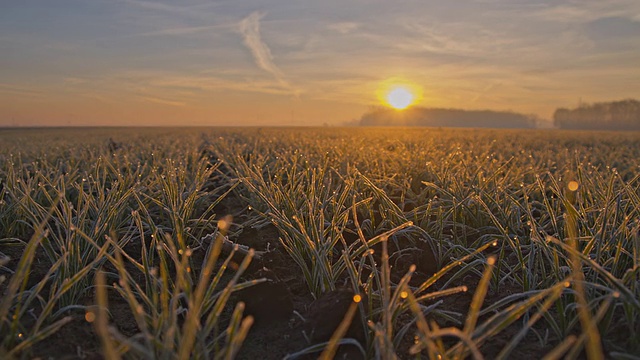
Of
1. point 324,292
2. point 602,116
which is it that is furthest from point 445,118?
point 324,292

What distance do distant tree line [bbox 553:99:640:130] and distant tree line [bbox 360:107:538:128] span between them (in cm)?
2822

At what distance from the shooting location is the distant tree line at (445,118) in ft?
405

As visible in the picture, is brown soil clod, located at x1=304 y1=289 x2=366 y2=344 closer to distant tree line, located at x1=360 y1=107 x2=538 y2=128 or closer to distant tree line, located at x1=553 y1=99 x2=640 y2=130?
distant tree line, located at x1=553 y1=99 x2=640 y2=130

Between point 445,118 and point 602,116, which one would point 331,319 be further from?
point 445,118

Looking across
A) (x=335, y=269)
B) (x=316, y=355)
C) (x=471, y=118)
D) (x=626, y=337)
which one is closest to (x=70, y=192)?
(x=335, y=269)

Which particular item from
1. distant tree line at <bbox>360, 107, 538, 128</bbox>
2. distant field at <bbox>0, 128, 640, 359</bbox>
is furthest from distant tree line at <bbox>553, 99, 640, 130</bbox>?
distant field at <bbox>0, 128, 640, 359</bbox>

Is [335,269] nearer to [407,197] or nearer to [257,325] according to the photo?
[257,325]

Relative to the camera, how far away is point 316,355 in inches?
47.7

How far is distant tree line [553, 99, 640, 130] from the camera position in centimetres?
8200

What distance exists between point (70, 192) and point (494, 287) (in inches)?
99.7

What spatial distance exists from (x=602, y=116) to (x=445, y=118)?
4747cm

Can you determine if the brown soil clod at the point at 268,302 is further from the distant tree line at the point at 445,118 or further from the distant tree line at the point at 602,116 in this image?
the distant tree line at the point at 445,118

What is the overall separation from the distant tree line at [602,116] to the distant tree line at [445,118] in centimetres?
2822

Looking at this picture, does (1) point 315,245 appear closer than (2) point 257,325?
No
